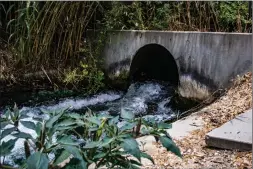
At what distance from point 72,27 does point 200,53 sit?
171 centimetres

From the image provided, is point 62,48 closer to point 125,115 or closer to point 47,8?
point 47,8

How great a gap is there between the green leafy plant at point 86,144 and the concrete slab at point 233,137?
1.04 meters

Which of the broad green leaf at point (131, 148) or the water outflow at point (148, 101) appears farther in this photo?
the water outflow at point (148, 101)

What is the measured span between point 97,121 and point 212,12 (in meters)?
3.33

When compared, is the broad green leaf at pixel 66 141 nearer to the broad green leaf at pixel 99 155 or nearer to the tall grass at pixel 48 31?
the broad green leaf at pixel 99 155

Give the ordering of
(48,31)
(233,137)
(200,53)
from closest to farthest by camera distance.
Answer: (233,137), (200,53), (48,31)

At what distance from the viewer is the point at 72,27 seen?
439cm

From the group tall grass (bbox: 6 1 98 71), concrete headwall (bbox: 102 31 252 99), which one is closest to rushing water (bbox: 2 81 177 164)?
concrete headwall (bbox: 102 31 252 99)

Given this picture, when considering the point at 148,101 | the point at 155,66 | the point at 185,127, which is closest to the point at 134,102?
the point at 148,101

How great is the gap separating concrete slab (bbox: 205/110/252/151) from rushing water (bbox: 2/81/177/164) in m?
1.26

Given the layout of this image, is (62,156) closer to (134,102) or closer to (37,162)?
(37,162)

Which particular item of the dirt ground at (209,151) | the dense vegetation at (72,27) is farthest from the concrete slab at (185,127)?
the dense vegetation at (72,27)

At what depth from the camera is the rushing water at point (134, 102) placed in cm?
352

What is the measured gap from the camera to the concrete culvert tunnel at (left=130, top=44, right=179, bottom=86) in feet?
14.5
